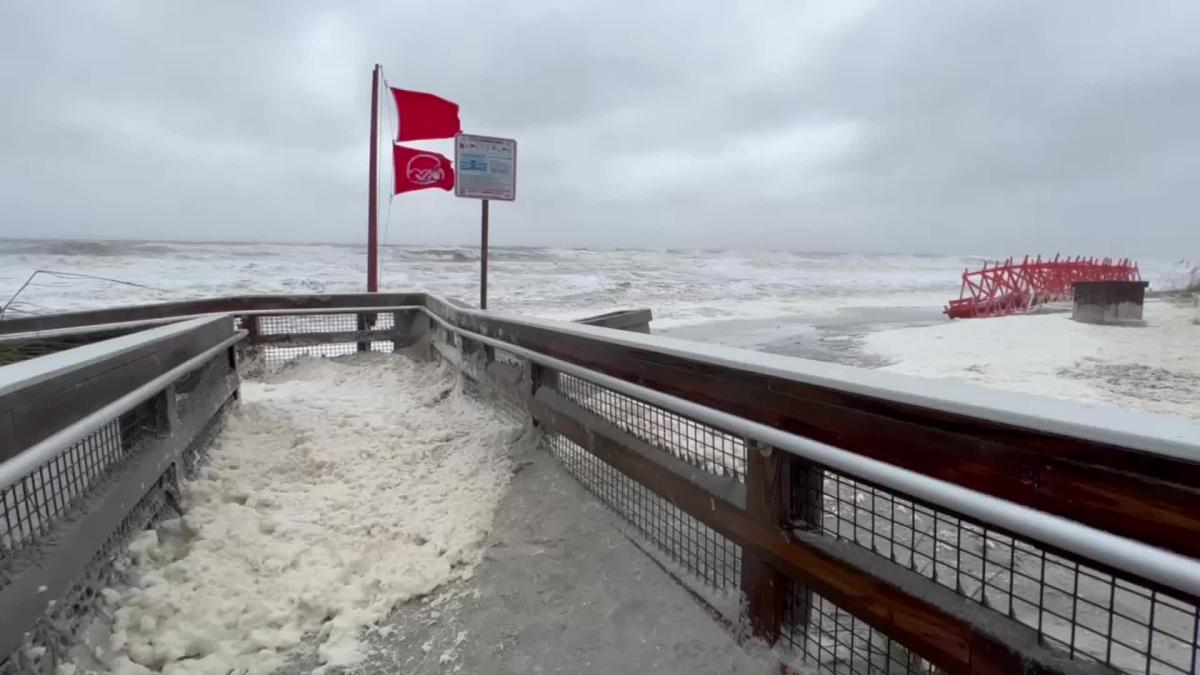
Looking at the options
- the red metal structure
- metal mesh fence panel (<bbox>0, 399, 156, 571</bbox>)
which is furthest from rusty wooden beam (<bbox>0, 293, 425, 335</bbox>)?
the red metal structure

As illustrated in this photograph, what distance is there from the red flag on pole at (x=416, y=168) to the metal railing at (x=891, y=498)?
8.08 metres

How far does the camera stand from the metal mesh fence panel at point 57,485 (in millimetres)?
1957

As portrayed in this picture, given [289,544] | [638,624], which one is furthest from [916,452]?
[289,544]

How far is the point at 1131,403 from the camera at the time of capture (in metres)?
7.21

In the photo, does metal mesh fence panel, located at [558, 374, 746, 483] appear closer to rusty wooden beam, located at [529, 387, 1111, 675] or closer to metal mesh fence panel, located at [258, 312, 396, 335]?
rusty wooden beam, located at [529, 387, 1111, 675]

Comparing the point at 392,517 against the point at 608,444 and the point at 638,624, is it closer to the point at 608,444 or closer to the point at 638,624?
the point at 608,444

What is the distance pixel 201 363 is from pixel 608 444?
2.60 metres

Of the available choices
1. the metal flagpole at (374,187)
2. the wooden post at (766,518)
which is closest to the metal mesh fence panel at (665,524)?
the wooden post at (766,518)

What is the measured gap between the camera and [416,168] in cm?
1103

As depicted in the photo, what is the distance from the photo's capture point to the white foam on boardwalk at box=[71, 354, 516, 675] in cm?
247

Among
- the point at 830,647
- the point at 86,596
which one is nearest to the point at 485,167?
the point at 86,596

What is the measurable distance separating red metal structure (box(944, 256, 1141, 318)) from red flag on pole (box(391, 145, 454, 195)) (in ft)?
59.4

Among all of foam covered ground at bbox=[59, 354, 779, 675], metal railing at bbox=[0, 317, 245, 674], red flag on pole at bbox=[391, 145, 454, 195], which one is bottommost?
foam covered ground at bbox=[59, 354, 779, 675]

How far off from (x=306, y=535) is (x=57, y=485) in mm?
1132
